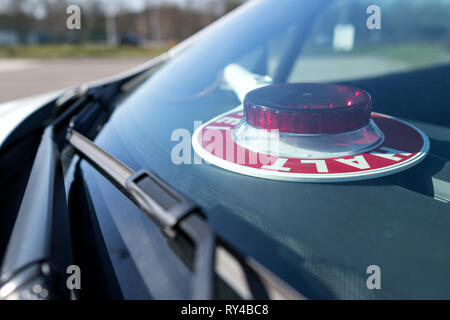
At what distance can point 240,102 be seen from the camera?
1036 millimetres

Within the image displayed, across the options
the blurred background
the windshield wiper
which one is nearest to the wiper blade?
the windshield wiper

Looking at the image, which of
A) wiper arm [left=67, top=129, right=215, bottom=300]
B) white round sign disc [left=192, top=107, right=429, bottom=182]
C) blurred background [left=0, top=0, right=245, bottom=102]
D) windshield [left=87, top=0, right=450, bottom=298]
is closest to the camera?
wiper arm [left=67, top=129, right=215, bottom=300]

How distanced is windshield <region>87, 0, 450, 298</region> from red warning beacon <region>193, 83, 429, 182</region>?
4 cm

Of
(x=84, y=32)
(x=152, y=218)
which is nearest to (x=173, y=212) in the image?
(x=152, y=218)

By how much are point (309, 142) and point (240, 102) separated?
31 centimetres

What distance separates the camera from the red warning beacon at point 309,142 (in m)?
0.74

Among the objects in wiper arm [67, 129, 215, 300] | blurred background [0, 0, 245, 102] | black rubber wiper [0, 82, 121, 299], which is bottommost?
black rubber wiper [0, 82, 121, 299]

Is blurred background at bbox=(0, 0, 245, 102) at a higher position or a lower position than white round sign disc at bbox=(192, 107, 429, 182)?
higher

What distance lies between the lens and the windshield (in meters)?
0.54

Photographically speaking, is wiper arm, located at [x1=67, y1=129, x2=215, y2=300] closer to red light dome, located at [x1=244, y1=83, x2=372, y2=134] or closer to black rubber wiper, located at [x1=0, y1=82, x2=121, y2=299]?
black rubber wiper, located at [x1=0, y1=82, x2=121, y2=299]

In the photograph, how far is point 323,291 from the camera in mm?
489

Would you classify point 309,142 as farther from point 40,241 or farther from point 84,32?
point 84,32
